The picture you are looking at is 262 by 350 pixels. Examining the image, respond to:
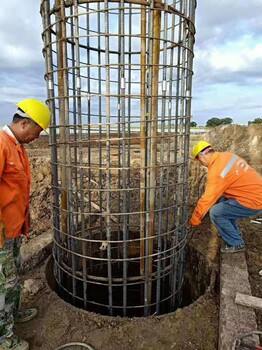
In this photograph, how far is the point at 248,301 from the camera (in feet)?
9.93

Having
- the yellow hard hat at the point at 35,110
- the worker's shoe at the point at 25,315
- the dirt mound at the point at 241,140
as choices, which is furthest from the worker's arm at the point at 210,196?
the dirt mound at the point at 241,140

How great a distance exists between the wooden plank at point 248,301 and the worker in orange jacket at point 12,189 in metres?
2.12

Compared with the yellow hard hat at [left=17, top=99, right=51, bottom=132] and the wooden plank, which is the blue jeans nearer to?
the wooden plank

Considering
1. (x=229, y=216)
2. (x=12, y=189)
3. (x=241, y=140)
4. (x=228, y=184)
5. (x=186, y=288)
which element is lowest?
(x=186, y=288)

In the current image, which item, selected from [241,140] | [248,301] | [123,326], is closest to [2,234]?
[123,326]

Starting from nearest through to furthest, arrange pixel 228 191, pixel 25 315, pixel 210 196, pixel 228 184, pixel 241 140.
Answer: pixel 25 315 < pixel 210 196 < pixel 228 184 < pixel 228 191 < pixel 241 140

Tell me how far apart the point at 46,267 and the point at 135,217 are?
83.7 inches

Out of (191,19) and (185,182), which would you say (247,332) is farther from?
(191,19)

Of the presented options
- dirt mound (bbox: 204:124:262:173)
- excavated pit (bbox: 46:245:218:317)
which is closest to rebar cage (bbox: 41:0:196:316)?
excavated pit (bbox: 46:245:218:317)

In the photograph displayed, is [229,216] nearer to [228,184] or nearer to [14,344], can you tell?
[228,184]

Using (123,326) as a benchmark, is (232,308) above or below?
above

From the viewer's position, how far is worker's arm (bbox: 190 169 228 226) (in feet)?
13.3

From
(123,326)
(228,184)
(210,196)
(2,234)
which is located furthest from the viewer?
(228,184)

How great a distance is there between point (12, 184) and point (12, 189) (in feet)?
0.16
